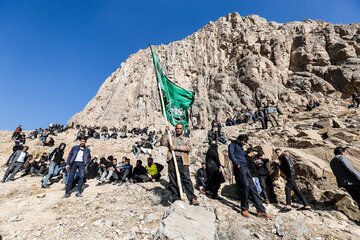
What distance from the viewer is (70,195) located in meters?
5.46

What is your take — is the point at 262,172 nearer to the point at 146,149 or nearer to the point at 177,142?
the point at 177,142

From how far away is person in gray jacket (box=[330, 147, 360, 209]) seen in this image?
3600 mm

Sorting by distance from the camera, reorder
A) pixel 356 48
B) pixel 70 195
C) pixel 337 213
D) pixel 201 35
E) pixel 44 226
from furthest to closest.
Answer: pixel 201 35, pixel 356 48, pixel 70 195, pixel 337 213, pixel 44 226

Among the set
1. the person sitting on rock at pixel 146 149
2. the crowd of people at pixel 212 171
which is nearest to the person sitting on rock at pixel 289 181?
the crowd of people at pixel 212 171

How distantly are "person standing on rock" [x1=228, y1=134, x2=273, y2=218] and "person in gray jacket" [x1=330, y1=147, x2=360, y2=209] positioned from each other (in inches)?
75.0

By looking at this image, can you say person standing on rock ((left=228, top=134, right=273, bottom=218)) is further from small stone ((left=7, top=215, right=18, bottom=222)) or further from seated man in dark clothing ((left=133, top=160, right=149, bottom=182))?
small stone ((left=7, top=215, right=18, bottom=222))

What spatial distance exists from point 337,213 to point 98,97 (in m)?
46.1

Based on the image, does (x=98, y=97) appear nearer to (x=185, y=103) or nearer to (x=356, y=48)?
(x=185, y=103)

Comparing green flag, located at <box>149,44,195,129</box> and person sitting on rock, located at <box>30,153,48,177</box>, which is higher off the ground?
green flag, located at <box>149,44,195,129</box>

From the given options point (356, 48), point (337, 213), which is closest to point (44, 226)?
point (337, 213)

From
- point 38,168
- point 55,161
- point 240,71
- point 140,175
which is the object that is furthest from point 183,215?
point 240,71

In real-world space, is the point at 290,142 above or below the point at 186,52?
below

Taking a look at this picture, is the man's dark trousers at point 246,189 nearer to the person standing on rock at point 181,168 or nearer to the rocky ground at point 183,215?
the rocky ground at point 183,215

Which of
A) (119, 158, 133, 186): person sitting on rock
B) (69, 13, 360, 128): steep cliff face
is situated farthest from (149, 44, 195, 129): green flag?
(69, 13, 360, 128): steep cliff face
